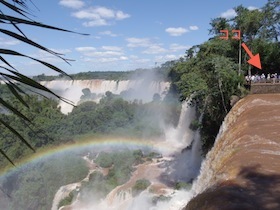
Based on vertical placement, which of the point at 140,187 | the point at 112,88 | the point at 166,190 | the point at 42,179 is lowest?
the point at 42,179

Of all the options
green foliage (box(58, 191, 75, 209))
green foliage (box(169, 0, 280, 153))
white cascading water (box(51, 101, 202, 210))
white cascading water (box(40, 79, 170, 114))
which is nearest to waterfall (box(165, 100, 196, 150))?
white cascading water (box(51, 101, 202, 210))

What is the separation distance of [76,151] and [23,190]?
26.6ft

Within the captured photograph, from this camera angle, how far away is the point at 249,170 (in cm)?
505

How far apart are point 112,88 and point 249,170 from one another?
51.8 m

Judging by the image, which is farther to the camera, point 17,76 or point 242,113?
point 242,113

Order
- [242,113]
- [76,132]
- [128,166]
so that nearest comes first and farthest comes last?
1. [242,113]
2. [128,166]
3. [76,132]

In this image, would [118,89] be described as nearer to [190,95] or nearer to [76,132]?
[76,132]

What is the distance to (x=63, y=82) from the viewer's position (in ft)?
213

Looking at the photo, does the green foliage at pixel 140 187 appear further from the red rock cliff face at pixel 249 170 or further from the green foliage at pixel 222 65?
the red rock cliff face at pixel 249 170

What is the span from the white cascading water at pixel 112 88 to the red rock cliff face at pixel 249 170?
116ft

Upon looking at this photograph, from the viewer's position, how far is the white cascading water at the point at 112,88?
4744cm

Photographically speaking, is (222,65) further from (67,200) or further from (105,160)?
(105,160)

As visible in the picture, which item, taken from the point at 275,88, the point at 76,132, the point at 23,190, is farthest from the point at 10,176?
the point at 275,88

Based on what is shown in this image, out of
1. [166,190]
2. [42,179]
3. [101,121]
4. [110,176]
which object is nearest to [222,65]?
[166,190]
